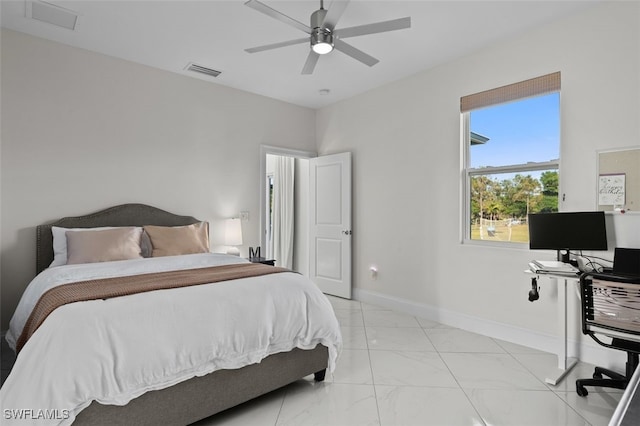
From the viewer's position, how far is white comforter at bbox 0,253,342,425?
1.48 metres

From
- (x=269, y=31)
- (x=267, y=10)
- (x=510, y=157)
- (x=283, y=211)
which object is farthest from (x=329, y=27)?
(x=283, y=211)

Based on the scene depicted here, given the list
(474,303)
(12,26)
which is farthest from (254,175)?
(474,303)

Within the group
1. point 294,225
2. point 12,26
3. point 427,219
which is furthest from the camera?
point 294,225

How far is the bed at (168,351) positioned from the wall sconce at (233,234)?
1.67 m

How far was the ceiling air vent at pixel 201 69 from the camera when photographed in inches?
153

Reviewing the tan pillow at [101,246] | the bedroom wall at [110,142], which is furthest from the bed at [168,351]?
the bedroom wall at [110,142]

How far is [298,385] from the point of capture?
2.49 meters

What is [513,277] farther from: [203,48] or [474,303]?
[203,48]

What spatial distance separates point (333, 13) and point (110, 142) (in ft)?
9.03

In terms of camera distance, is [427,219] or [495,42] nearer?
[495,42]

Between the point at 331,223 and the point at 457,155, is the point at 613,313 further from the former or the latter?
the point at 331,223

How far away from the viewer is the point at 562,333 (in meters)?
2.79

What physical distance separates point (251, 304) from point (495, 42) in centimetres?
334

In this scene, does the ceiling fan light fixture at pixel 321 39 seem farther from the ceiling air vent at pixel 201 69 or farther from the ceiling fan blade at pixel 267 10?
the ceiling air vent at pixel 201 69
